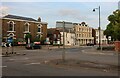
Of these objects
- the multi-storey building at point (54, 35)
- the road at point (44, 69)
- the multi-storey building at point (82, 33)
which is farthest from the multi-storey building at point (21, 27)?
the road at point (44, 69)

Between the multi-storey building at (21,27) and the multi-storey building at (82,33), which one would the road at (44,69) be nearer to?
the multi-storey building at (21,27)

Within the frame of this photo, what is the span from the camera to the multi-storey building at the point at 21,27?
7725 cm

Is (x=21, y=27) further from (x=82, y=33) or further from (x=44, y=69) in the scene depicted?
(x=44, y=69)

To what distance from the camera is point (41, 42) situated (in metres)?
83.8

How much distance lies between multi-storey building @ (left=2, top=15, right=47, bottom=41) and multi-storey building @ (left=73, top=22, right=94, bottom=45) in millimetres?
31720

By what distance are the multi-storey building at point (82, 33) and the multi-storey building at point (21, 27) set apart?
31.7m

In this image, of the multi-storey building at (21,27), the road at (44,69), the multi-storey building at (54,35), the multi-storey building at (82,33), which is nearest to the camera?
the road at (44,69)

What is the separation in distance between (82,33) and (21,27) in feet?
160

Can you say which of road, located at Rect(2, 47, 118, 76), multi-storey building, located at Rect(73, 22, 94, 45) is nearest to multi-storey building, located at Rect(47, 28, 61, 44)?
multi-storey building, located at Rect(73, 22, 94, 45)

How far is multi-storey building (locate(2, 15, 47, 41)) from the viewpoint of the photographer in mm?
77250

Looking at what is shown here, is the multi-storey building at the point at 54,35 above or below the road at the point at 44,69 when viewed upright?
above

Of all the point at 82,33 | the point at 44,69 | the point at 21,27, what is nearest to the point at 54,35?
the point at 21,27

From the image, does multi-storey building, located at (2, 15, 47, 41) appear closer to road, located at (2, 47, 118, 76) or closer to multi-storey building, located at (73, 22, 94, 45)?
multi-storey building, located at (73, 22, 94, 45)

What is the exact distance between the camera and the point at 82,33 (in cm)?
12619
